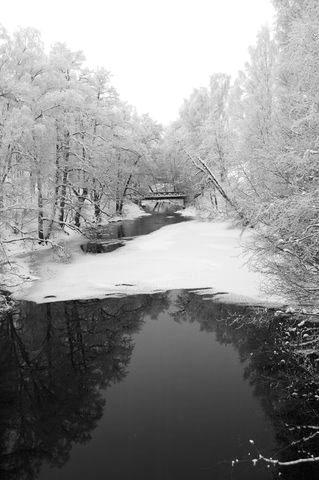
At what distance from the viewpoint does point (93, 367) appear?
9836 millimetres

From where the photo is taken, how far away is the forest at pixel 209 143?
7.42 meters

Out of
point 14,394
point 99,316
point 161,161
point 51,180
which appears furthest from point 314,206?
point 161,161

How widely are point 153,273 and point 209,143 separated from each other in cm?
2077

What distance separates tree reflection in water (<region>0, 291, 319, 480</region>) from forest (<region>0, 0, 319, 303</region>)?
2015mm

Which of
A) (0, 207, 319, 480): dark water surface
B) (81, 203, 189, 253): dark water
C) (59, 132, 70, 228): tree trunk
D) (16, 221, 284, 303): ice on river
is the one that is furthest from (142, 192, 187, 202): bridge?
(0, 207, 319, 480): dark water surface

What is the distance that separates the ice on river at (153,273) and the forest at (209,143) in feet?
7.33

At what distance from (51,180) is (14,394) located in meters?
17.5

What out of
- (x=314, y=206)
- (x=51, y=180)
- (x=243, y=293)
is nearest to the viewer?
(x=314, y=206)

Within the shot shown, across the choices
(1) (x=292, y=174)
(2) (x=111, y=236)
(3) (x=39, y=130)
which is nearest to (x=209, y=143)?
(2) (x=111, y=236)

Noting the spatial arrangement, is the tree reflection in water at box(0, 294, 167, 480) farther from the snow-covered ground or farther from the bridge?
the bridge

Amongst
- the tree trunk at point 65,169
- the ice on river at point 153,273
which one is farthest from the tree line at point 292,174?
the tree trunk at point 65,169

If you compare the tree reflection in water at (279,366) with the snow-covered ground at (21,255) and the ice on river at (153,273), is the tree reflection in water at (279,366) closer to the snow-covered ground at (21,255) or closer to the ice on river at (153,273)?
the ice on river at (153,273)

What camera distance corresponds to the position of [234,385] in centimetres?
867

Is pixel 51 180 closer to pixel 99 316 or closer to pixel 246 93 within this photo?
pixel 99 316
